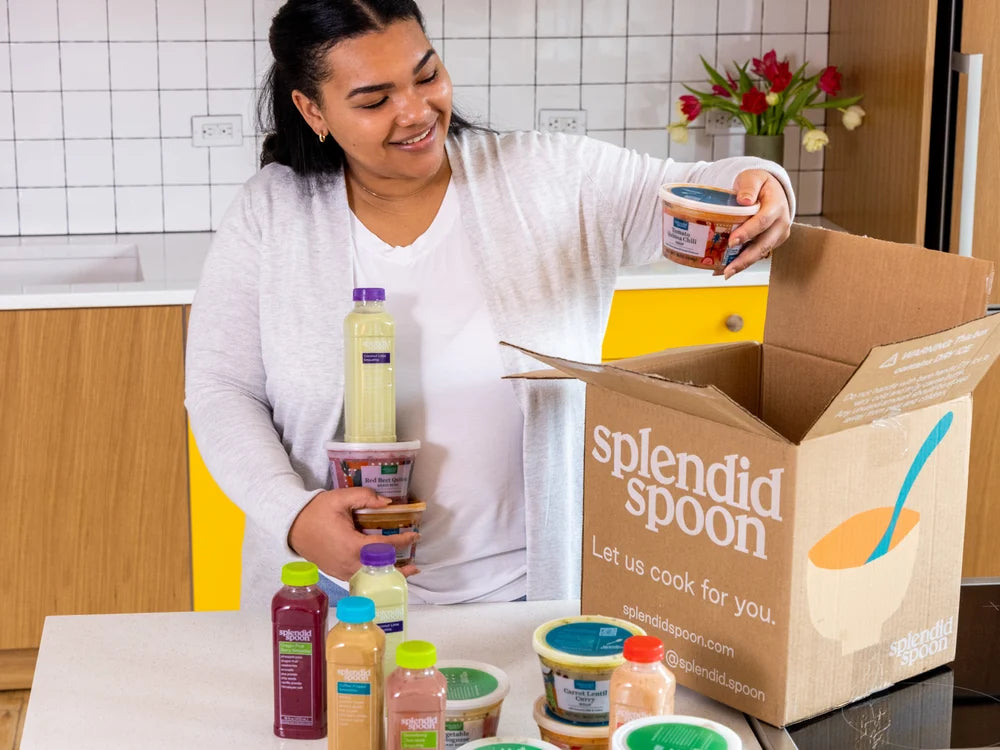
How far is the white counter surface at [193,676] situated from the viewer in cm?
117

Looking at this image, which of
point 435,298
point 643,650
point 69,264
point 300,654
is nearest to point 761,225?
point 435,298

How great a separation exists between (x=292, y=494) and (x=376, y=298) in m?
0.24

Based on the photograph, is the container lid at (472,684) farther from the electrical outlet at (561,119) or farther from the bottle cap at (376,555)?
the electrical outlet at (561,119)

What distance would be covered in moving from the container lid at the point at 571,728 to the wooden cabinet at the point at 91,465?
1.70 metres

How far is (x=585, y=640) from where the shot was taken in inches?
43.9

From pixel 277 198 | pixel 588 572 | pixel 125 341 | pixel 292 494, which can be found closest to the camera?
pixel 588 572

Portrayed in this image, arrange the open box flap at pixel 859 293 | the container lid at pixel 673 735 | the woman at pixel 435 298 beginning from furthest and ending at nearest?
the woman at pixel 435 298, the open box flap at pixel 859 293, the container lid at pixel 673 735

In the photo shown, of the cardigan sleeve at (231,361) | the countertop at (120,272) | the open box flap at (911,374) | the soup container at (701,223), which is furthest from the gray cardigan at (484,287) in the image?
the countertop at (120,272)

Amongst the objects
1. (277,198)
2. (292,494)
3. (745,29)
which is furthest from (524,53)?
(292,494)

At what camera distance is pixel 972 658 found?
130 cm

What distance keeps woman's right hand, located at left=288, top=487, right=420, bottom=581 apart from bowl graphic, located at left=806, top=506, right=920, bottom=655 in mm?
456

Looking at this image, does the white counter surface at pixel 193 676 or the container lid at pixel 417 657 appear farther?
the white counter surface at pixel 193 676

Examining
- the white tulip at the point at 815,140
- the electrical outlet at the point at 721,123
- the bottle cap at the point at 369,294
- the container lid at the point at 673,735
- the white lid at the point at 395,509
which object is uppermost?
the electrical outlet at the point at 721,123

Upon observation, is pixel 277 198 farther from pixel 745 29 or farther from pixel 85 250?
pixel 745 29
